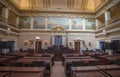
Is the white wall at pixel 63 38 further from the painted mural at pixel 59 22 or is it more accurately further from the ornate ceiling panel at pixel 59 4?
the ornate ceiling panel at pixel 59 4

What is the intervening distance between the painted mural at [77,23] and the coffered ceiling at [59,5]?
1415 millimetres

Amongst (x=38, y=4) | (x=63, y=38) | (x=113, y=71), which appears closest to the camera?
(x=113, y=71)

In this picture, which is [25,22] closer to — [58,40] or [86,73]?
[58,40]

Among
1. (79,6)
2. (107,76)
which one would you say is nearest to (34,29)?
(79,6)


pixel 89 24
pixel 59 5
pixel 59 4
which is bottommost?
pixel 89 24

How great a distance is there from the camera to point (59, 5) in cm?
2122

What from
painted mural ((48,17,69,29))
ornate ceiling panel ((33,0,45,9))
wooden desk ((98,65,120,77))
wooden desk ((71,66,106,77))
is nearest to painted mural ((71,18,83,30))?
painted mural ((48,17,69,29))

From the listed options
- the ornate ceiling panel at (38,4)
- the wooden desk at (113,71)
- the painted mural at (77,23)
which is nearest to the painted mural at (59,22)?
the painted mural at (77,23)

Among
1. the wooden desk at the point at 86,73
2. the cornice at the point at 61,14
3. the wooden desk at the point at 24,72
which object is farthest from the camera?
the cornice at the point at 61,14

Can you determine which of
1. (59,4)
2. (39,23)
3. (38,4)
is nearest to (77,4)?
(59,4)

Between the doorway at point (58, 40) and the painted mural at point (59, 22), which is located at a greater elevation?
the painted mural at point (59, 22)

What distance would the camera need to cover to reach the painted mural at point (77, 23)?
2102cm

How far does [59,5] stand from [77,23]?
4.04 meters

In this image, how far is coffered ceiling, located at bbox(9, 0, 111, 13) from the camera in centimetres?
2066
